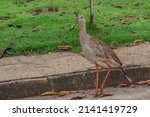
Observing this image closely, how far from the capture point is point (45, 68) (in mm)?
7086

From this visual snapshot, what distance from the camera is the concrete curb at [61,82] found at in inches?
257

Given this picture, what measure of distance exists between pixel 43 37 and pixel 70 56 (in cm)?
105

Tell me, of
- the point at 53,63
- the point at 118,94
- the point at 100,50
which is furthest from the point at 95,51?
the point at 53,63

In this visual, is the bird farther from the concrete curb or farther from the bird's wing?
A: the concrete curb

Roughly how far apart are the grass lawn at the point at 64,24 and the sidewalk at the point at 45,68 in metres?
0.37

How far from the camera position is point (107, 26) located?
30.0ft

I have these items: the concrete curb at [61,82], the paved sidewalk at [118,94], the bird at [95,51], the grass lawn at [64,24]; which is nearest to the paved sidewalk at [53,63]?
the concrete curb at [61,82]

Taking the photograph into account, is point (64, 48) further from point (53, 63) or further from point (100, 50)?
point (100, 50)

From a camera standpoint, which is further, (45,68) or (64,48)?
(64,48)

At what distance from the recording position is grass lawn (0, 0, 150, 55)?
820 centimetres

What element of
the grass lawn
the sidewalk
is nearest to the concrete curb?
the sidewalk

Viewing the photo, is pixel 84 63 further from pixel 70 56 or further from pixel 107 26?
pixel 107 26

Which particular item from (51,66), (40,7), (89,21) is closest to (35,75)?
(51,66)

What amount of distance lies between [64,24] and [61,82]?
279cm
